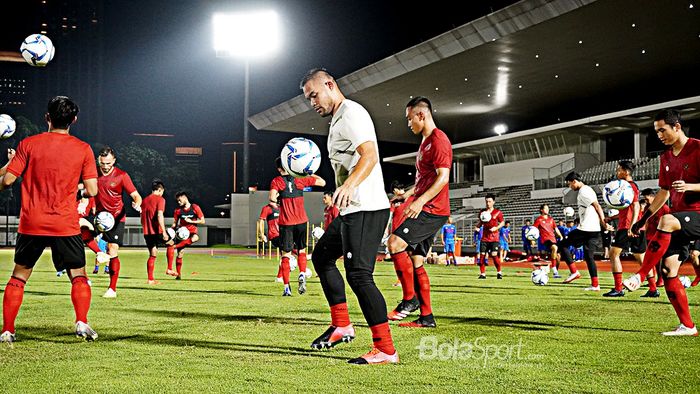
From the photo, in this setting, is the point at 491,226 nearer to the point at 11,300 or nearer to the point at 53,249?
the point at 53,249

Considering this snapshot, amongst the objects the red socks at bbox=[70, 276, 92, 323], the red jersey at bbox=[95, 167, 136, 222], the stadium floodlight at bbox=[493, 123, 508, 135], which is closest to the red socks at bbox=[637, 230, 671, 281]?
the red socks at bbox=[70, 276, 92, 323]

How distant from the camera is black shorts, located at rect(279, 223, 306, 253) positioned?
1140 centimetres

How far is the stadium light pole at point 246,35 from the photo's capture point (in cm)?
4572

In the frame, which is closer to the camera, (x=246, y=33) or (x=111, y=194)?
(x=111, y=194)

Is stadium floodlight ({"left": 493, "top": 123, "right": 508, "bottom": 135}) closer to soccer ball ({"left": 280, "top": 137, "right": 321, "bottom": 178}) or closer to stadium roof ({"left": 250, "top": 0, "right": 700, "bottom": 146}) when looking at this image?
stadium roof ({"left": 250, "top": 0, "right": 700, "bottom": 146})

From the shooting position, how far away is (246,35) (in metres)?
46.0

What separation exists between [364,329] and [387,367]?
200cm

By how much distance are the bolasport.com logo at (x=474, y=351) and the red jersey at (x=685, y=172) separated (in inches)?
80.5

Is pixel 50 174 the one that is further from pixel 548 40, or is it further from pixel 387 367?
pixel 548 40

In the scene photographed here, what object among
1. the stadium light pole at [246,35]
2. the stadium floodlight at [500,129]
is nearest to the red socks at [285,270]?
the stadium light pole at [246,35]

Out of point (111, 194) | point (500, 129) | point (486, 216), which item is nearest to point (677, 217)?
point (111, 194)

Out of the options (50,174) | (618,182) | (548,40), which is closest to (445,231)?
(548,40)

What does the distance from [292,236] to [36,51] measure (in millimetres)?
4783

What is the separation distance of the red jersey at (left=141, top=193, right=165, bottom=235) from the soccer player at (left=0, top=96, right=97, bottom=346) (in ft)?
25.7
